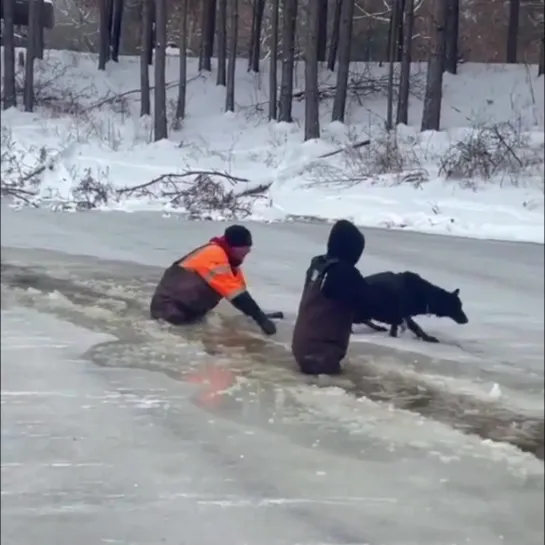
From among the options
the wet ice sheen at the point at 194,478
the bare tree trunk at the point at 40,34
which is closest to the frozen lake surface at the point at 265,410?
the wet ice sheen at the point at 194,478

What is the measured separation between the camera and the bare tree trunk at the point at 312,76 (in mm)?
1383

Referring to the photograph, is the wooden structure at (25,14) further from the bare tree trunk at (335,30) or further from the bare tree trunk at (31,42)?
the bare tree trunk at (335,30)

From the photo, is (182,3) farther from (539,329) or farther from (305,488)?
(305,488)

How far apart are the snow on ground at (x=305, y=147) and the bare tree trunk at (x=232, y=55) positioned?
23 millimetres

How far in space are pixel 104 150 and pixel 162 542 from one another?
0.94 meters

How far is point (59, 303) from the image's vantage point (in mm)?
1966

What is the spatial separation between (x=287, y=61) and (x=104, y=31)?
33 centimetres

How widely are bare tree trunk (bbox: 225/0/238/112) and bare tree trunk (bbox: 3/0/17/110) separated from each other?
39 cm

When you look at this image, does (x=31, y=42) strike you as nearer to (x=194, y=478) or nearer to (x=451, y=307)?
(x=451, y=307)

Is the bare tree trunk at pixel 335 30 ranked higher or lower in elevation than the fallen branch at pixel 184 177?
higher

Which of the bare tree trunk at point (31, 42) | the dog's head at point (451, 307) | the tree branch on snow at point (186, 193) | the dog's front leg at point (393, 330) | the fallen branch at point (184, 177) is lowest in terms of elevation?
the dog's front leg at point (393, 330)

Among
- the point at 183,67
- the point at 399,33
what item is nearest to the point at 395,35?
the point at 399,33

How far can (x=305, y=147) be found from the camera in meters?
1.42

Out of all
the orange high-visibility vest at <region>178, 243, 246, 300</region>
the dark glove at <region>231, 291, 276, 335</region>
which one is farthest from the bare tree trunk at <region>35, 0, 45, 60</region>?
the dark glove at <region>231, 291, 276, 335</region>
